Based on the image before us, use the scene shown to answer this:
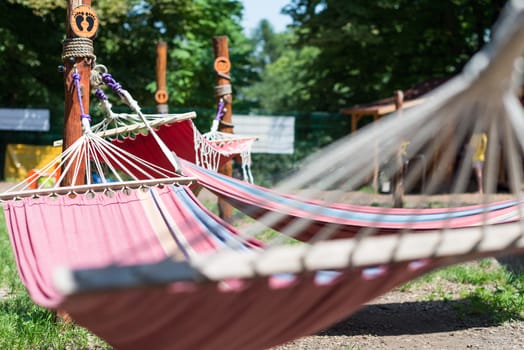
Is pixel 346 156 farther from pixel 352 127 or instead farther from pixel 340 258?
pixel 352 127

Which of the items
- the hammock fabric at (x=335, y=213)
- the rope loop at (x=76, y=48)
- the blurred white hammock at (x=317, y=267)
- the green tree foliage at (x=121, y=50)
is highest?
the green tree foliage at (x=121, y=50)

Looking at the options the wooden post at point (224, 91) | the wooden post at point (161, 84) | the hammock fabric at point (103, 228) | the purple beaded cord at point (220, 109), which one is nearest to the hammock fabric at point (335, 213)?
the hammock fabric at point (103, 228)

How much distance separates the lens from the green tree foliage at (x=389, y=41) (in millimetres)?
11008

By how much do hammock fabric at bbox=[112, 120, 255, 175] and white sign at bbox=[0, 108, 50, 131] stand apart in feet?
21.9

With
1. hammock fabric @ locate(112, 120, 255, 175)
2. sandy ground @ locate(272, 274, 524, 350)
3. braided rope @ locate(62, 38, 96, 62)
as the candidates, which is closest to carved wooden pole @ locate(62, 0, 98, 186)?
braided rope @ locate(62, 38, 96, 62)

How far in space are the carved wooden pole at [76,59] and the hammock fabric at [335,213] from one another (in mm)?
587

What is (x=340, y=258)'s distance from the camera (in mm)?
1359

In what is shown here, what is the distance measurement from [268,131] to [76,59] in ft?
21.5

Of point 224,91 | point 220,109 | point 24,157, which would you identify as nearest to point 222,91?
point 224,91

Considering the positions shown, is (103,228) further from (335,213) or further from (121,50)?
(121,50)

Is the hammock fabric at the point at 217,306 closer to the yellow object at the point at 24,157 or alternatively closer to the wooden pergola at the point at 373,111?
the wooden pergola at the point at 373,111

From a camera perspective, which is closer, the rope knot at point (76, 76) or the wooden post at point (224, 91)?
the rope knot at point (76, 76)

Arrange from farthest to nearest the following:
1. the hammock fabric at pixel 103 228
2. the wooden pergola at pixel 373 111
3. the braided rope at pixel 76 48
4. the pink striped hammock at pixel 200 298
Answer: the wooden pergola at pixel 373 111 < the braided rope at pixel 76 48 < the hammock fabric at pixel 103 228 < the pink striped hammock at pixel 200 298

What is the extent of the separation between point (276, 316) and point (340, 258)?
0.69ft
